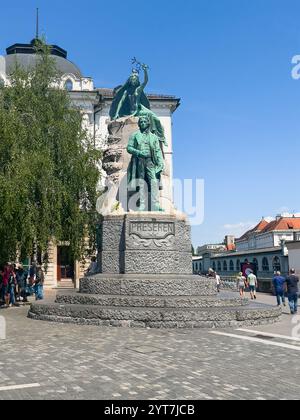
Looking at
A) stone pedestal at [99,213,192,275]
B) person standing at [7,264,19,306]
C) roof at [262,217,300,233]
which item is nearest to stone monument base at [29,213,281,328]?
→ stone pedestal at [99,213,192,275]

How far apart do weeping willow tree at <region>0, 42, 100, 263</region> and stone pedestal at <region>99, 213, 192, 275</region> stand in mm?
4255

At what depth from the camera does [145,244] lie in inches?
511

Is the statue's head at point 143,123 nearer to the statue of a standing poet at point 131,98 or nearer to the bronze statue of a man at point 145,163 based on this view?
the bronze statue of a man at point 145,163

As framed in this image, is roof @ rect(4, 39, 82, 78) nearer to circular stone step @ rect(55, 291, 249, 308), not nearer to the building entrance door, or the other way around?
the building entrance door

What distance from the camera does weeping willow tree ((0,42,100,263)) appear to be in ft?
54.1

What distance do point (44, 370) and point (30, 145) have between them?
16012 millimetres

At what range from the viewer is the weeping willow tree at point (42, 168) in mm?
16484

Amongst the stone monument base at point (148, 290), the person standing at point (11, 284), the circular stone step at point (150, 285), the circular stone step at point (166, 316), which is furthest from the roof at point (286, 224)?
the circular stone step at point (166, 316)

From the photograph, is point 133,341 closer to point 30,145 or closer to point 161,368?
point 161,368

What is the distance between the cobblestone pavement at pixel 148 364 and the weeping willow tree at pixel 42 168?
7.42 meters

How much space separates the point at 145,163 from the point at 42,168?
619cm

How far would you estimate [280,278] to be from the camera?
17.4 metres

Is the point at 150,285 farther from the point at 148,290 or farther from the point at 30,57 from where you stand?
the point at 30,57
